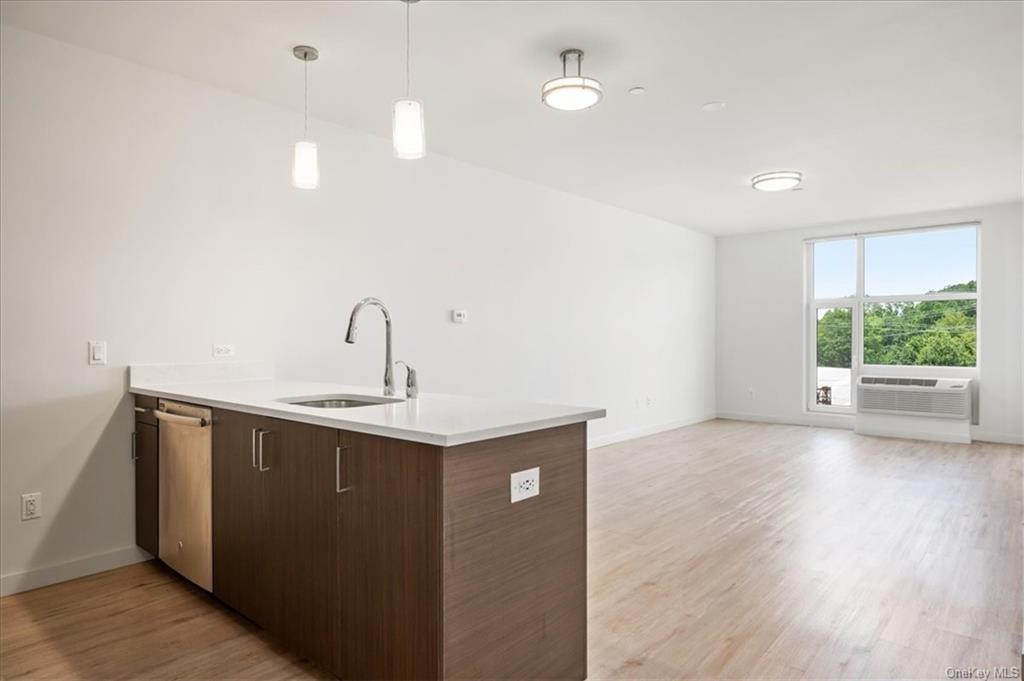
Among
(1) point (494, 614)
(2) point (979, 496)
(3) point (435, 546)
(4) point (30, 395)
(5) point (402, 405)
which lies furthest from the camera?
(2) point (979, 496)

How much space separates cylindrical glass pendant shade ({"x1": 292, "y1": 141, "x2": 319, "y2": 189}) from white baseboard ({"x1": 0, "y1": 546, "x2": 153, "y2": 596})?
79.7 inches

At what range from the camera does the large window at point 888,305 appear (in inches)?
266

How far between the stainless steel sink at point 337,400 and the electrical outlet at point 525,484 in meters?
0.88

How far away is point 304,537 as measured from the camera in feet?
6.47

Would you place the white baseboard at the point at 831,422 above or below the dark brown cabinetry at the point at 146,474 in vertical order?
below

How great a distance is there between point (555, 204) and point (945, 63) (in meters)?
3.15

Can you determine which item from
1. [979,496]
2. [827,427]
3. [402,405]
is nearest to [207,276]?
[402,405]

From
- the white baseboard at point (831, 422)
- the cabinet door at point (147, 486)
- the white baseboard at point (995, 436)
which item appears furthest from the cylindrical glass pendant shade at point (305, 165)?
the white baseboard at point (995, 436)

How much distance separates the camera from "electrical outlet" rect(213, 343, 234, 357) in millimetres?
3330

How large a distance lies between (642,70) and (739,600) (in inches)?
102

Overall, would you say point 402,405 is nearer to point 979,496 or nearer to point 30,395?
point 30,395

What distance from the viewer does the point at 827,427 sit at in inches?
295

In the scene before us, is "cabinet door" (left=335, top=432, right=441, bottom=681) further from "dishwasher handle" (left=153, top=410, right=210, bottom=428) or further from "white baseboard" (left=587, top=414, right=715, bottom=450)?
"white baseboard" (left=587, top=414, right=715, bottom=450)

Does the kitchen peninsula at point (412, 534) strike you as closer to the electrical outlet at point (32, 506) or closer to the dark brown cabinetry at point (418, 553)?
the dark brown cabinetry at point (418, 553)
